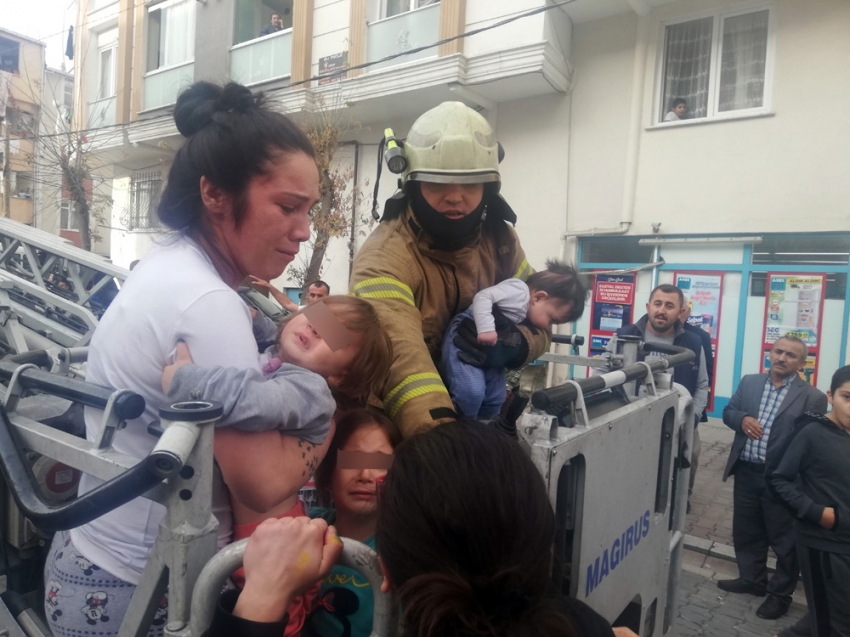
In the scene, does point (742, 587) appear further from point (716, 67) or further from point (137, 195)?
point (137, 195)

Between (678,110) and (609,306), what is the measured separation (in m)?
2.81

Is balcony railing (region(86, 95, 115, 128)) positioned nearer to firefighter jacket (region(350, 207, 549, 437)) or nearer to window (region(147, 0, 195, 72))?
window (region(147, 0, 195, 72))

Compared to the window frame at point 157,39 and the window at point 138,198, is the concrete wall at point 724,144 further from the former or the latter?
the window at point 138,198

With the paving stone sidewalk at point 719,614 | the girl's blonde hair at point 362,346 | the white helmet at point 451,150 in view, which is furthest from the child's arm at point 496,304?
the paving stone sidewalk at point 719,614

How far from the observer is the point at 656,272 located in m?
8.23

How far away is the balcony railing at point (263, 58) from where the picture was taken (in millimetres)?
11492

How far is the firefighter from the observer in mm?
1811

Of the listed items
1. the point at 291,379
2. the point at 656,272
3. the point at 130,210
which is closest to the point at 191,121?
the point at 291,379

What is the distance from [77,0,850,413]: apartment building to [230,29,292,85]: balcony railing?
71cm

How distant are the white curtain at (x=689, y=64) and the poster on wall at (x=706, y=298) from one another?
2.16 metres

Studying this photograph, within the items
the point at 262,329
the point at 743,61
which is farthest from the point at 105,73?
the point at 262,329

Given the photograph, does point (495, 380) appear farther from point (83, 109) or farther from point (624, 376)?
point (83, 109)

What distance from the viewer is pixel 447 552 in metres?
1.01

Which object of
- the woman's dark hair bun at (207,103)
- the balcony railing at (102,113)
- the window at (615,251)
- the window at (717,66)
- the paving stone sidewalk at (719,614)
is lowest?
the paving stone sidewalk at (719,614)
